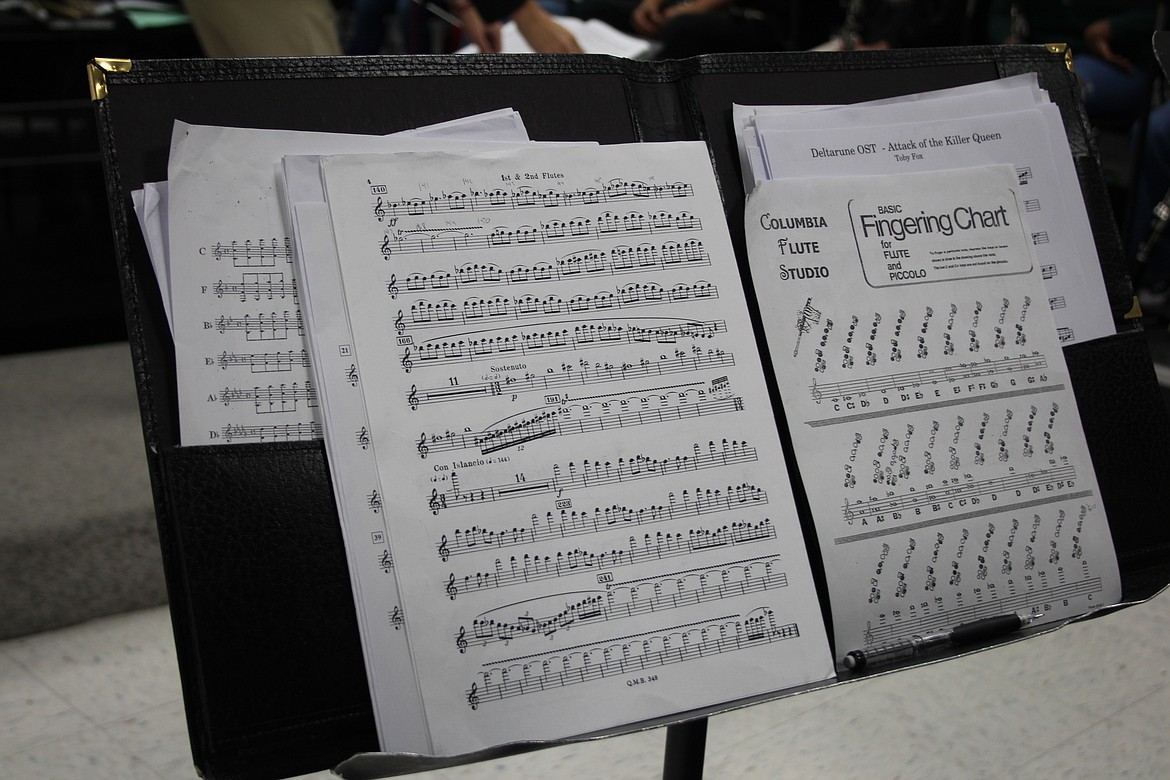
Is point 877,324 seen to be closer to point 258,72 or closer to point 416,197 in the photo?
point 416,197

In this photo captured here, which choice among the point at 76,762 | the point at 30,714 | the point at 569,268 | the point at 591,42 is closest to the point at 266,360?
the point at 569,268

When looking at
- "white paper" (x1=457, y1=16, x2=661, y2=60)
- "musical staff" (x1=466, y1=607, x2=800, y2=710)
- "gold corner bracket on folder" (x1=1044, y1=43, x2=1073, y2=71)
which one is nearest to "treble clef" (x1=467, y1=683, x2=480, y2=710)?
"musical staff" (x1=466, y1=607, x2=800, y2=710)

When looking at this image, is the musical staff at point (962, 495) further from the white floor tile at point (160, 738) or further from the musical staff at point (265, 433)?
the white floor tile at point (160, 738)

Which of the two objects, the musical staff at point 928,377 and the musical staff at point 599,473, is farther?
the musical staff at point 928,377

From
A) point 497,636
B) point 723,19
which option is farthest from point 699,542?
point 723,19

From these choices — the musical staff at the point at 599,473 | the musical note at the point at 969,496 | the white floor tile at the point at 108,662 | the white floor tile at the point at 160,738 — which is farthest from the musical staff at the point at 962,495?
the white floor tile at the point at 108,662

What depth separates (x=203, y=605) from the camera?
24.3 inches

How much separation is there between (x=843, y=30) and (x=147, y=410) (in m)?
2.82

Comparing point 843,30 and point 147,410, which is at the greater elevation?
point 843,30

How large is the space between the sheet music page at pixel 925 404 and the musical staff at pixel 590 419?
8 centimetres

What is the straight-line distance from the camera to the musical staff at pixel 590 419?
624mm

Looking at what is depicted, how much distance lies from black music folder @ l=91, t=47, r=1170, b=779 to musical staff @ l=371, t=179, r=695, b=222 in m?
0.09

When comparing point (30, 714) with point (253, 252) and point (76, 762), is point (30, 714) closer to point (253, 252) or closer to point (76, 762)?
point (76, 762)

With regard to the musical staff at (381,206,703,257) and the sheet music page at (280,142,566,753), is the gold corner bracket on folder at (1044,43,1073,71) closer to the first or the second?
the musical staff at (381,206,703,257)
